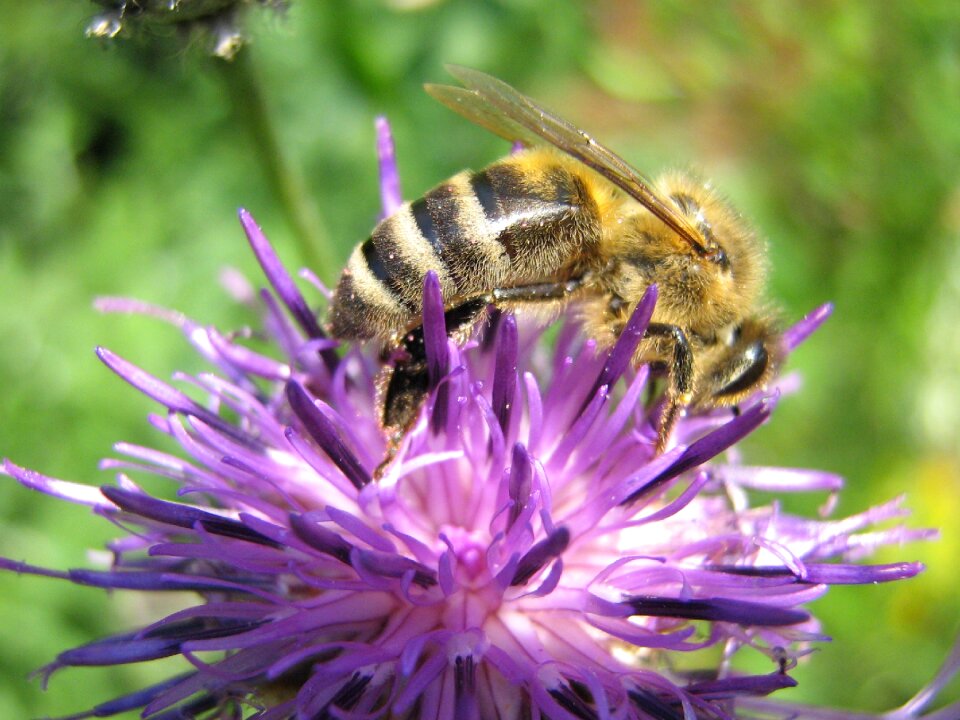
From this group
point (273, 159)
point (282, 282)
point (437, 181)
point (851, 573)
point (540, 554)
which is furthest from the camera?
point (437, 181)

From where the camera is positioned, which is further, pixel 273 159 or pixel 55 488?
pixel 273 159

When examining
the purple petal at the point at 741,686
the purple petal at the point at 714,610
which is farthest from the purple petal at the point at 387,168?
the purple petal at the point at 741,686

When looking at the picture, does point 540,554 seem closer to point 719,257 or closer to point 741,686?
point 741,686

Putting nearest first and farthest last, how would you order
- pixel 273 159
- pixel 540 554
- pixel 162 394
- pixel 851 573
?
pixel 540 554, pixel 851 573, pixel 162 394, pixel 273 159

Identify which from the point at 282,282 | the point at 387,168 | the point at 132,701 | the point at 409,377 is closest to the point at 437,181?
Answer: the point at 387,168

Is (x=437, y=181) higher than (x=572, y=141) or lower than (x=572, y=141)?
higher

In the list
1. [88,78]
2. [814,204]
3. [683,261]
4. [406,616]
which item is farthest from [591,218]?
[88,78]

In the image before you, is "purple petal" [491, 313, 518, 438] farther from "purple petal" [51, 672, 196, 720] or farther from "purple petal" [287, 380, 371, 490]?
"purple petal" [51, 672, 196, 720]

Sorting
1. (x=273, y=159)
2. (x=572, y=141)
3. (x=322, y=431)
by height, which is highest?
(x=273, y=159)
